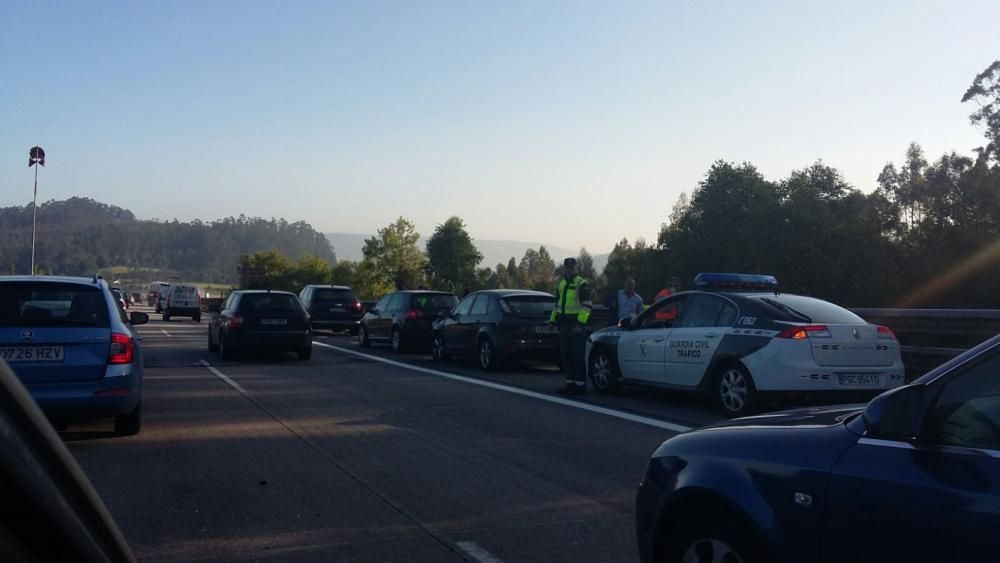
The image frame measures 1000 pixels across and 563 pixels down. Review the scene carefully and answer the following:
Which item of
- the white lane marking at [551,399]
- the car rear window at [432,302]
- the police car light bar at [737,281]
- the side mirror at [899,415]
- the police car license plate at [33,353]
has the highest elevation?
the police car light bar at [737,281]

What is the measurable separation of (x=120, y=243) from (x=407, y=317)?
337 feet

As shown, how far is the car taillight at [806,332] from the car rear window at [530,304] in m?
6.75

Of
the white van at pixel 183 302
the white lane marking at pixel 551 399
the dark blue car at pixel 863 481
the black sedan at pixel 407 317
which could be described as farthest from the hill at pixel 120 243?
the dark blue car at pixel 863 481

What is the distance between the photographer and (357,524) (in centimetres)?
594

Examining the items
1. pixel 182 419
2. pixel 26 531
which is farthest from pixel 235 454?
pixel 26 531

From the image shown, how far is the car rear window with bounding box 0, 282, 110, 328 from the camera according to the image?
8312mm

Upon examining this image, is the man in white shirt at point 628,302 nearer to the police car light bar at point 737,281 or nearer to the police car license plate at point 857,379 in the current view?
the police car light bar at point 737,281

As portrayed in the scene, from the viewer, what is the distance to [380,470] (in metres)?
7.63

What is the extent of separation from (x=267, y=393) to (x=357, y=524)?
7.55 metres

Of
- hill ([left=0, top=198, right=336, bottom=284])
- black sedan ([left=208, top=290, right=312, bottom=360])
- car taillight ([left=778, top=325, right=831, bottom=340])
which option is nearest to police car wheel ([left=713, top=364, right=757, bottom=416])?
car taillight ([left=778, top=325, right=831, bottom=340])

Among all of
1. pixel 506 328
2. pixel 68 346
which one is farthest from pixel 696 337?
pixel 68 346

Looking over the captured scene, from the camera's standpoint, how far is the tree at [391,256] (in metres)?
80.9

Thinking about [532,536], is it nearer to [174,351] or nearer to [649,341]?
[649,341]

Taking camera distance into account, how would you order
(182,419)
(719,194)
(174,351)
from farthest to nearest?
(719,194)
(174,351)
(182,419)
